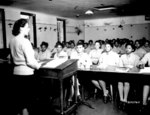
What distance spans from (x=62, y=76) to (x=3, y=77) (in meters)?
1.95

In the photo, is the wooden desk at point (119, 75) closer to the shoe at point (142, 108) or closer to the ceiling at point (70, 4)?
the shoe at point (142, 108)

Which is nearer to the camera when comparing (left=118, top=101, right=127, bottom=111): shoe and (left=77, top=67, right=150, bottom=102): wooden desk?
(left=77, top=67, right=150, bottom=102): wooden desk

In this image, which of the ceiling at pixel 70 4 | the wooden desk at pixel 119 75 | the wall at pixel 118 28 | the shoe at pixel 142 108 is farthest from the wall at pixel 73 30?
the shoe at pixel 142 108

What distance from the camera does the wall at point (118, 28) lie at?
1205 cm

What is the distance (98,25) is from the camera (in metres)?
13.3

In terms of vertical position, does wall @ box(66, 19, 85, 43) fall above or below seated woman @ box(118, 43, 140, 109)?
above

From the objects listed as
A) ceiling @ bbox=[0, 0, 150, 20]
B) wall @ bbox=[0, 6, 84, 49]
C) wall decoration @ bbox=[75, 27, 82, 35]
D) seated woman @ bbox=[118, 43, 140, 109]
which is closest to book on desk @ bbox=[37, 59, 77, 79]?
seated woman @ bbox=[118, 43, 140, 109]

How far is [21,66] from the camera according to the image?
8.13ft

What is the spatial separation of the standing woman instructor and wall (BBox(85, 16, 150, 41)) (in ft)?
31.6

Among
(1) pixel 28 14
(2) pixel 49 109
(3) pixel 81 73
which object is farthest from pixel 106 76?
(1) pixel 28 14

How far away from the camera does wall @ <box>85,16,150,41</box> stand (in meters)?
12.0

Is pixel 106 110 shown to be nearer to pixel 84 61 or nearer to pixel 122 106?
pixel 122 106

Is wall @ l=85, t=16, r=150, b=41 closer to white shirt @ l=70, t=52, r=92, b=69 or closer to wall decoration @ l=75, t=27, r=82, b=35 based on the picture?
wall decoration @ l=75, t=27, r=82, b=35

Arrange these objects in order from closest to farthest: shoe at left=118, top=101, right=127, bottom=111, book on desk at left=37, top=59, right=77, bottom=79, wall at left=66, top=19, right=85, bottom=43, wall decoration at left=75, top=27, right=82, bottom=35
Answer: book on desk at left=37, top=59, right=77, bottom=79 < shoe at left=118, top=101, right=127, bottom=111 < wall at left=66, top=19, right=85, bottom=43 < wall decoration at left=75, top=27, right=82, bottom=35
